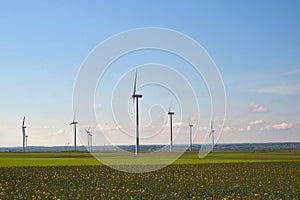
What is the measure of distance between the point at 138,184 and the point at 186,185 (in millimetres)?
3443

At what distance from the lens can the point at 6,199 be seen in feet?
89.1

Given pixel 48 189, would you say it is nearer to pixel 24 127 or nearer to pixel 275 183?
pixel 275 183

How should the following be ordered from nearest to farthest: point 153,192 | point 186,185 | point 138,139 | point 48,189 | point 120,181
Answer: point 153,192
point 48,189
point 186,185
point 120,181
point 138,139

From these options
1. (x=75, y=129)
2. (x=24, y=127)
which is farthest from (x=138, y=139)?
(x=24, y=127)

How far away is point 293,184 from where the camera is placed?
37.3m

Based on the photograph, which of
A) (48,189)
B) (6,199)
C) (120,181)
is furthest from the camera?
(120,181)

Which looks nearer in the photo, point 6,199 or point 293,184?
point 6,199

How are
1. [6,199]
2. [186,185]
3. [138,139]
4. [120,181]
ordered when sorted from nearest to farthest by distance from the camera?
[6,199] → [186,185] → [120,181] → [138,139]

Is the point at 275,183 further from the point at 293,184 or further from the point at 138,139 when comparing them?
the point at 138,139

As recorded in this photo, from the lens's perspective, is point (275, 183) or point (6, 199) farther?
point (275, 183)

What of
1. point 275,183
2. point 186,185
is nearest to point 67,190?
point 186,185

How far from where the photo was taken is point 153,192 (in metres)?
31.7

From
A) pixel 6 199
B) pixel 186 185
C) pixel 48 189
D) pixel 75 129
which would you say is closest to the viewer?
pixel 6 199

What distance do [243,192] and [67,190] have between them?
35.7 ft
